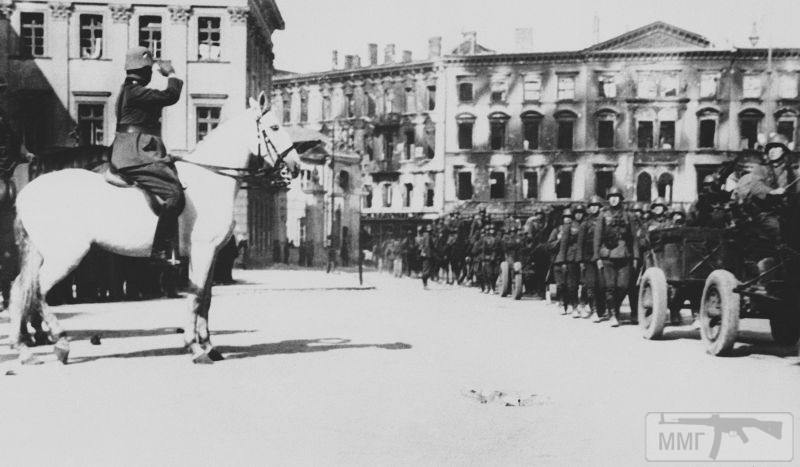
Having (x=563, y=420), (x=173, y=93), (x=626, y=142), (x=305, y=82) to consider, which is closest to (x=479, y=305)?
(x=173, y=93)

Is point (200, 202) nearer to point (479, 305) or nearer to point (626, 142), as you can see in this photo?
point (479, 305)

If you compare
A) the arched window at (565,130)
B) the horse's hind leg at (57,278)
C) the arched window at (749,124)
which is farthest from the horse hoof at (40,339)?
the arched window at (749,124)

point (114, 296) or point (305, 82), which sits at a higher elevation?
point (305, 82)

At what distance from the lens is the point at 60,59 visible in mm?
33812

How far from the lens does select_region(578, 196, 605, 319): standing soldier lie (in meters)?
15.8

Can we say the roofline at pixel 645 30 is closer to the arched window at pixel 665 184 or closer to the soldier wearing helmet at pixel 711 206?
the arched window at pixel 665 184

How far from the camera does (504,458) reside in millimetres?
5645

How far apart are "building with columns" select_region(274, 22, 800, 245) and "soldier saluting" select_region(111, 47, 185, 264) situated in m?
51.6

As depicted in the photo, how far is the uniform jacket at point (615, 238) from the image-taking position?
48.6 ft

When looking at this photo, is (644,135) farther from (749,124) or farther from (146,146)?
(146,146)

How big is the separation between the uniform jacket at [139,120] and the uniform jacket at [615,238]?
8250mm

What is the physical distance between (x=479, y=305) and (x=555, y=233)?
2.45 meters

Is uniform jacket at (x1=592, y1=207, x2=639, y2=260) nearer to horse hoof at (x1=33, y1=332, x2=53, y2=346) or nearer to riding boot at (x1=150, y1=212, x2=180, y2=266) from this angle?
riding boot at (x1=150, y1=212, x2=180, y2=266)

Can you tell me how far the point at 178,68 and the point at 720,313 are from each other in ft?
89.6
